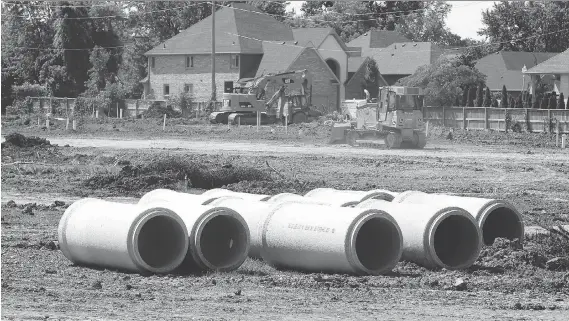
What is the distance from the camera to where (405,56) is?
3553 inches

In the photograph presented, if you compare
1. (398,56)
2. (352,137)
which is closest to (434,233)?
(352,137)

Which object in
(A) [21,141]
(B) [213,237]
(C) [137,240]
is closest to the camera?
(C) [137,240]

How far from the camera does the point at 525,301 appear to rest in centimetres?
1340

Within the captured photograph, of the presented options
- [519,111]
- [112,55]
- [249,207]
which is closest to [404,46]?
[112,55]

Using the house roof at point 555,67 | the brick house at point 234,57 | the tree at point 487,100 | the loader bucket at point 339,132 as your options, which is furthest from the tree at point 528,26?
the loader bucket at point 339,132

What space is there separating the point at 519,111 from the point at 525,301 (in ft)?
143

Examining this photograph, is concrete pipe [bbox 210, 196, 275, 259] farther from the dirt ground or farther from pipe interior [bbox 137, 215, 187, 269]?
pipe interior [bbox 137, 215, 187, 269]

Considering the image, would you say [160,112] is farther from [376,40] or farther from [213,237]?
[213,237]

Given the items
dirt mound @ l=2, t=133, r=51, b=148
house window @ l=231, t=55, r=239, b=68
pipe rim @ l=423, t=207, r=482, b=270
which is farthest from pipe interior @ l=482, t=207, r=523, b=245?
house window @ l=231, t=55, r=239, b=68

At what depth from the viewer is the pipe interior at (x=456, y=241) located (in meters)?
15.9

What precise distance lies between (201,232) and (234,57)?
215 feet

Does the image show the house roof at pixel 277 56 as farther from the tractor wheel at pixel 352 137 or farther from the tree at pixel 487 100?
the tractor wheel at pixel 352 137

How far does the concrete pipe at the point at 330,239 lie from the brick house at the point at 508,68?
227ft

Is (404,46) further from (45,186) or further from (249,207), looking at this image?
(249,207)
